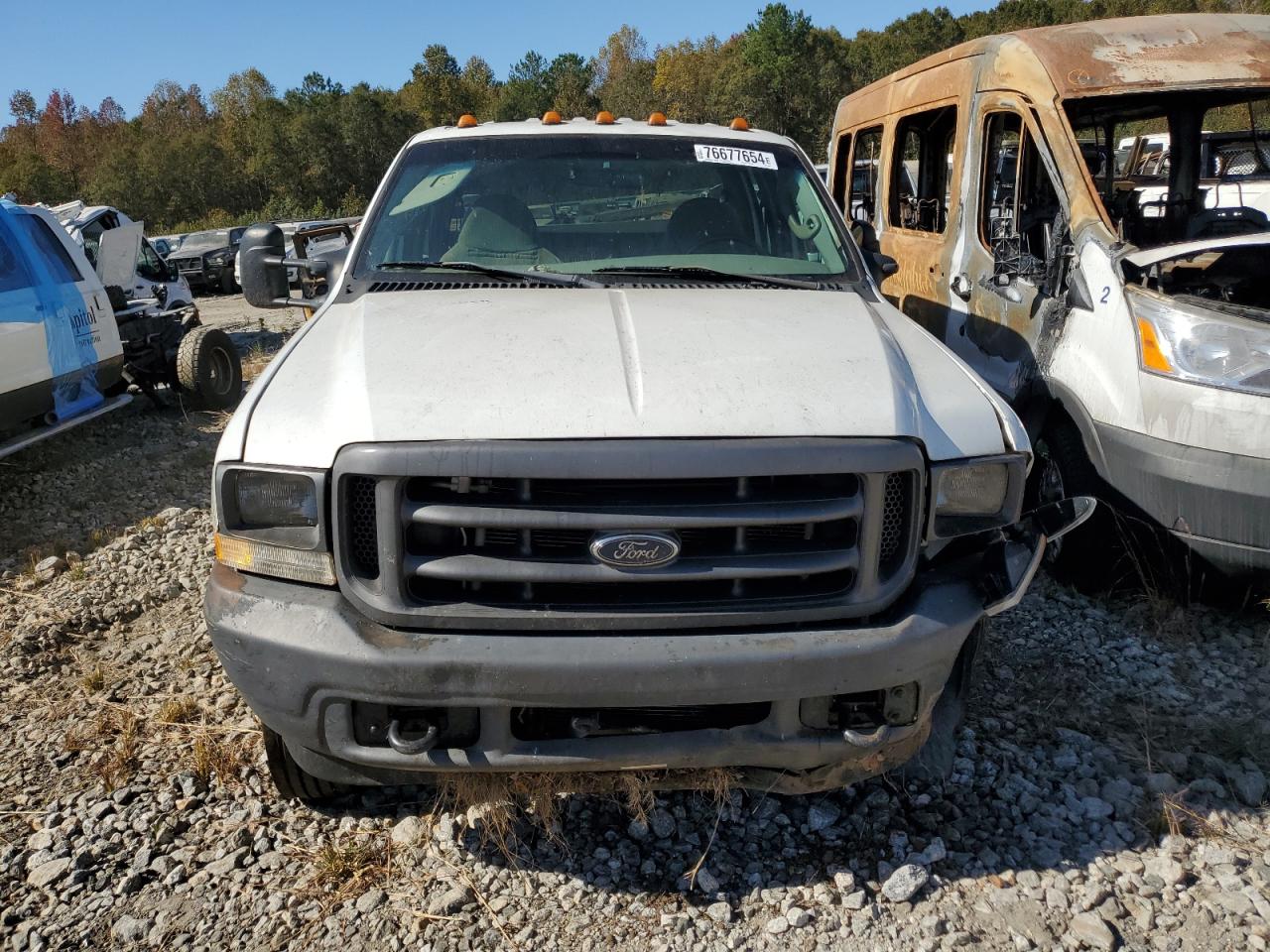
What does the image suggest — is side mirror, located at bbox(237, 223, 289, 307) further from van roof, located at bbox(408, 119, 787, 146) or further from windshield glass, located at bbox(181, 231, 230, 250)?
windshield glass, located at bbox(181, 231, 230, 250)

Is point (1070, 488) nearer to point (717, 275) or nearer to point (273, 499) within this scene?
point (717, 275)

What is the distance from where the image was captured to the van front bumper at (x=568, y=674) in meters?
2.18

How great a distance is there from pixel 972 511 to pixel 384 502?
1.44 m

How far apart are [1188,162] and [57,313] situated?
23.1ft

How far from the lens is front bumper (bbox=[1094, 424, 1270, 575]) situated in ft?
11.1

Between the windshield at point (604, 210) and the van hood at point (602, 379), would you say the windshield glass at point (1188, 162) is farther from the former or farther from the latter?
the van hood at point (602, 379)

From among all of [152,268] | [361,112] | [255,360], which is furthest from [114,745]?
[361,112]

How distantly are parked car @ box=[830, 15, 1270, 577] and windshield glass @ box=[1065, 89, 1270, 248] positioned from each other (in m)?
0.02

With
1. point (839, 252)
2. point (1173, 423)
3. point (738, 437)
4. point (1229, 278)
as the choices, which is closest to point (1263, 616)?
point (1173, 423)

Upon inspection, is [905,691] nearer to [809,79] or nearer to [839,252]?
[839,252]

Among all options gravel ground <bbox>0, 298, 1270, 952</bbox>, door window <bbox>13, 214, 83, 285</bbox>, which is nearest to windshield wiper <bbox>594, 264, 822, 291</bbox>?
gravel ground <bbox>0, 298, 1270, 952</bbox>

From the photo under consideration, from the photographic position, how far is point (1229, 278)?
4.77 m

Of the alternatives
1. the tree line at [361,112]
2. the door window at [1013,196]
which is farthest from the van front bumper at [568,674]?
the tree line at [361,112]

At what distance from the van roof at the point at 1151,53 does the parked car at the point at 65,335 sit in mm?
5808
